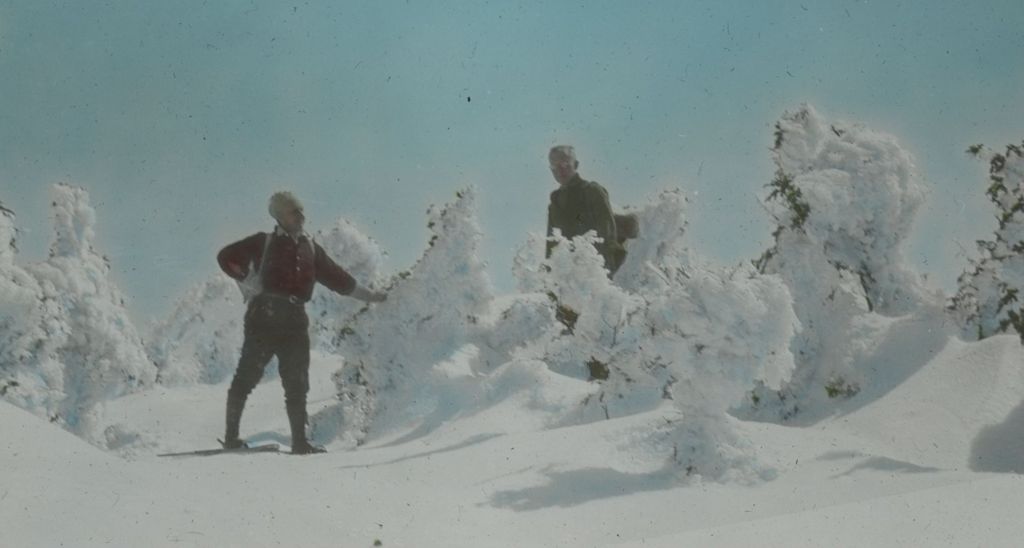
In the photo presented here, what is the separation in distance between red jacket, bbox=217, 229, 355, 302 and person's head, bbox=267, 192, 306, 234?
67 millimetres

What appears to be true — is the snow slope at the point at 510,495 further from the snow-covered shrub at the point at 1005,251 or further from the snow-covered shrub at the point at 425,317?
the snow-covered shrub at the point at 425,317

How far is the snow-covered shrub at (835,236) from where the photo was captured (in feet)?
30.1

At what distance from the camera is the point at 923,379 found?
26.2 feet

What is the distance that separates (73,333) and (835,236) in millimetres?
12095

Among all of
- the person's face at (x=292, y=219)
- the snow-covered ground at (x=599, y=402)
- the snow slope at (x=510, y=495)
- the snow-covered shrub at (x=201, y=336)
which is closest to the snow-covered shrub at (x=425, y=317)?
the snow-covered ground at (x=599, y=402)

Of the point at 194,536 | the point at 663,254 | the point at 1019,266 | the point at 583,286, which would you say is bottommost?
the point at 194,536

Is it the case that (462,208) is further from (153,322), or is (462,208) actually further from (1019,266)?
(153,322)

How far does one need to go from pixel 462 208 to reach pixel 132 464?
253 inches

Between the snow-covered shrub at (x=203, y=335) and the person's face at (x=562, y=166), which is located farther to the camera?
the snow-covered shrub at (x=203, y=335)

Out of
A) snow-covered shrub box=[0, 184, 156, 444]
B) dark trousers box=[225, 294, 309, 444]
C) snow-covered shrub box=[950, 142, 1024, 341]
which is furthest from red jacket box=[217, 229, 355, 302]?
snow-covered shrub box=[0, 184, 156, 444]

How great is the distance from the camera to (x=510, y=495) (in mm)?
4062

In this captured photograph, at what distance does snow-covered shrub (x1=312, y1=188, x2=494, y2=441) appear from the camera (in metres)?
9.63

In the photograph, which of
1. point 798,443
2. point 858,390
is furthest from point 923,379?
point 798,443

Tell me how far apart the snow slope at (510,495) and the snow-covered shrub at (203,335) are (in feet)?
67.1
